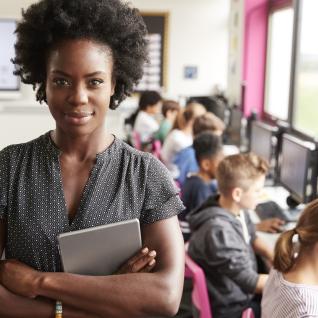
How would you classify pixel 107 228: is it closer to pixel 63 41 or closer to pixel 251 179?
pixel 63 41

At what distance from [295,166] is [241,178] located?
853 mm

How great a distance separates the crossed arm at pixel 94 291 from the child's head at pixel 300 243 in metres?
0.51

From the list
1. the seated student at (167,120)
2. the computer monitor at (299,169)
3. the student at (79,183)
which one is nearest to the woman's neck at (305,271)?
the student at (79,183)

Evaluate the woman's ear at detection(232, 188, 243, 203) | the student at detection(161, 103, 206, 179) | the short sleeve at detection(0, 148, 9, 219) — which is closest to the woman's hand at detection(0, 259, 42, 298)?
the short sleeve at detection(0, 148, 9, 219)

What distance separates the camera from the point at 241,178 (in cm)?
246


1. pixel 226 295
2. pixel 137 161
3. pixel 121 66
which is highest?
pixel 121 66

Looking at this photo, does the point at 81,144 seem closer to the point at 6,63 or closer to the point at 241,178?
the point at 241,178

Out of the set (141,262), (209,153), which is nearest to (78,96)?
(141,262)

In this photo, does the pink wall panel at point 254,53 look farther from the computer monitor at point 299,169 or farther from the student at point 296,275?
the student at point 296,275

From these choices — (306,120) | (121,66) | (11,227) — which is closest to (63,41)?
(121,66)

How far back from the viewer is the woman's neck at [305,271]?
1.53m

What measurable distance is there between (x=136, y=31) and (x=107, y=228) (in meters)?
0.45

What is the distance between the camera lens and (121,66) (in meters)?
1.23

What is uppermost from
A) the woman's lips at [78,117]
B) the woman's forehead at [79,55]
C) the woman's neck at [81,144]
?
the woman's forehead at [79,55]
